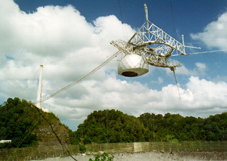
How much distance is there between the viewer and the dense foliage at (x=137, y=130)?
125 feet

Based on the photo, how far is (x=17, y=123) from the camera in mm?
22141

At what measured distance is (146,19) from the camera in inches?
394

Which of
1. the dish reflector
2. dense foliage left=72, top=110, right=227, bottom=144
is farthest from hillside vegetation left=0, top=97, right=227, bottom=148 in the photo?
the dish reflector

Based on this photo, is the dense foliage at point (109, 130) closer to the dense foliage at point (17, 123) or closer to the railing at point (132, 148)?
the railing at point (132, 148)

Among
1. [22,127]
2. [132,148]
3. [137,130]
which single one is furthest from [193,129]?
[22,127]

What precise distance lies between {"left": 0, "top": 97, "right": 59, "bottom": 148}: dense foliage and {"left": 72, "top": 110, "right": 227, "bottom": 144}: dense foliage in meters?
10.9

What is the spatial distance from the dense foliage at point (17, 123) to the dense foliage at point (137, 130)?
10.9 m

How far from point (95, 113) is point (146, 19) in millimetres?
40695

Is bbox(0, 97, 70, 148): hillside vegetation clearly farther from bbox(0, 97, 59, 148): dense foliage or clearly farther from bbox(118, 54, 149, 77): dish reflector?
bbox(118, 54, 149, 77): dish reflector

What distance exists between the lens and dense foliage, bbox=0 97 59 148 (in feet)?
67.9

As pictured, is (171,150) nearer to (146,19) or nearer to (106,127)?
(106,127)

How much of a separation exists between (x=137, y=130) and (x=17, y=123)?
25.1m

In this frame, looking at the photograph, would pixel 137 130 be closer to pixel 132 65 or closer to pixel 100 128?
pixel 100 128

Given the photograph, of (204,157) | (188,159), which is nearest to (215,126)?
(204,157)
